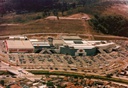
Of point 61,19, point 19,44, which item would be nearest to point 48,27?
point 61,19

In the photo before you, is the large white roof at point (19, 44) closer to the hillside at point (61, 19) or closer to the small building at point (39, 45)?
the small building at point (39, 45)

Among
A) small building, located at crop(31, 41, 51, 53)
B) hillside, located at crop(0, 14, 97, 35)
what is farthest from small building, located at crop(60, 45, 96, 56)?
hillside, located at crop(0, 14, 97, 35)

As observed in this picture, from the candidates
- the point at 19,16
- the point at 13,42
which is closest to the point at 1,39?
the point at 13,42

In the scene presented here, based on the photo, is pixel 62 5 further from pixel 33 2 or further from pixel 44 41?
pixel 44 41

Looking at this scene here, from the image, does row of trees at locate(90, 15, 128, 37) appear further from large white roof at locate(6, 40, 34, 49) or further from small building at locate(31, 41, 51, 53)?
large white roof at locate(6, 40, 34, 49)

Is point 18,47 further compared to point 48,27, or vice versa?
point 48,27

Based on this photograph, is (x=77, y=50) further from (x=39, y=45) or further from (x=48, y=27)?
(x=48, y=27)
